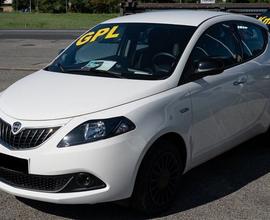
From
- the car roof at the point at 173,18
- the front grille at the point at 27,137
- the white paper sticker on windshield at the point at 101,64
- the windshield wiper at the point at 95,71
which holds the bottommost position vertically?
the front grille at the point at 27,137

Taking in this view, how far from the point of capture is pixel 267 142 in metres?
5.99

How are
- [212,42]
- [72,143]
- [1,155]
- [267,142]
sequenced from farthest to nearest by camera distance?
[267,142]
[212,42]
[1,155]
[72,143]

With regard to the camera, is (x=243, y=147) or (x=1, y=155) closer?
(x=1, y=155)

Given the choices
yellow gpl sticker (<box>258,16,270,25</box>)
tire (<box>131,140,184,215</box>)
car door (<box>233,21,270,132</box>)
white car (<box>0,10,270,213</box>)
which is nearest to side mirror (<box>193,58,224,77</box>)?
white car (<box>0,10,270,213</box>)

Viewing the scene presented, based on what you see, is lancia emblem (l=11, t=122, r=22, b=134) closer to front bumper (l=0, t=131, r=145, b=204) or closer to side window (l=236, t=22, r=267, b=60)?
front bumper (l=0, t=131, r=145, b=204)

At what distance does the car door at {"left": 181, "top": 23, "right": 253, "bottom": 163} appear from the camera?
173 inches

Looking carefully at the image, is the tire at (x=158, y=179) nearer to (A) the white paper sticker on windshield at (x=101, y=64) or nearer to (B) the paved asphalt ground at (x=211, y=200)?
(B) the paved asphalt ground at (x=211, y=200)

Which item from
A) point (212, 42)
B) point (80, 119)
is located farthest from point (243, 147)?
point (80, 119)

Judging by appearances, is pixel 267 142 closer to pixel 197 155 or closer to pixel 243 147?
pixel 243 147

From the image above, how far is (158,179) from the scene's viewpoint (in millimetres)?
4062

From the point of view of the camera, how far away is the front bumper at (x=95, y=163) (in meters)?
3.60

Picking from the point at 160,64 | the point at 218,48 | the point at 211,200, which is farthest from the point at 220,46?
the point at 211,200

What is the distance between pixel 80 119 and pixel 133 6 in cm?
1832

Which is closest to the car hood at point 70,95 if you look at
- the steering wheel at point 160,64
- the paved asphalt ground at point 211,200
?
the steering wheel at point 160,64
